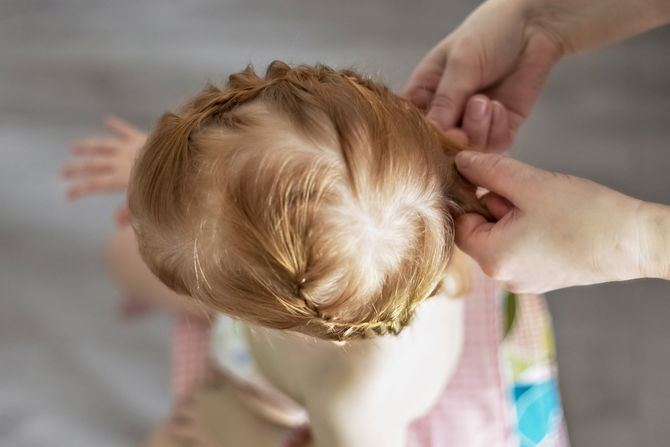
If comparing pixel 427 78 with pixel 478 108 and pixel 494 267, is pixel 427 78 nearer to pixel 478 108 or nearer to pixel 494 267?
pixel 478 108

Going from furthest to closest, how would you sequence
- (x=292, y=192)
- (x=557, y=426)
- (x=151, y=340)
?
1. (x=151, y=340)
2. (x=557, y=426)
3. (x=292, y=192)

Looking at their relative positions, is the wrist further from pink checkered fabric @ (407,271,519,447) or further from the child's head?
pink checkered fabric @ (407,271,519,447)

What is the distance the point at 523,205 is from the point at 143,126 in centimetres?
81

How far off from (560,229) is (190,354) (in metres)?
0.53

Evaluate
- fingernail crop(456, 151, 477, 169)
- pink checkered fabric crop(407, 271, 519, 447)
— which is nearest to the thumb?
fingernail crop(456, 151, 477, 169)

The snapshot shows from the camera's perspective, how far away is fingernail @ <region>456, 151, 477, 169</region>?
548 mm

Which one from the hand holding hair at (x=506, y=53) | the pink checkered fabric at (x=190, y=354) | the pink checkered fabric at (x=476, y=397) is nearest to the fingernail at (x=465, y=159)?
the hand holding hair at (x=506, y=53)

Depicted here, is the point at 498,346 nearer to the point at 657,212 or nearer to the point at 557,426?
the point at 557,426

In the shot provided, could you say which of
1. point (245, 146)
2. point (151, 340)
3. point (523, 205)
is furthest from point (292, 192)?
point (151, 340)

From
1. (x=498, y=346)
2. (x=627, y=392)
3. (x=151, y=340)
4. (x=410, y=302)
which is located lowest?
(x=627, y=392)

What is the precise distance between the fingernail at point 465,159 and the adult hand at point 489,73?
0.38 feet

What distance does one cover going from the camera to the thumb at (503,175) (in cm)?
54

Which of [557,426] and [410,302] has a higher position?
[410,302]

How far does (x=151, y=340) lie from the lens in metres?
1.14
